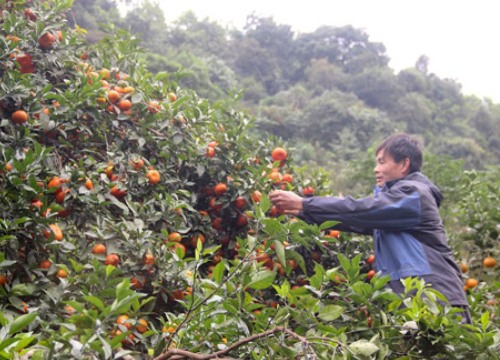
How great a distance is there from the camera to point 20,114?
1.99 m

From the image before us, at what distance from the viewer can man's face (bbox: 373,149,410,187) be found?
214 cm

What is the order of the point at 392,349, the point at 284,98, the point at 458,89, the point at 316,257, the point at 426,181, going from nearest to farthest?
the point at 392,349 < the point at 426,181 < the point at 316,257 < the point at 284,98 < the point at 458,89

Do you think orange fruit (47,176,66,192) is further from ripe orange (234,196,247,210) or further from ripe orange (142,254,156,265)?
→ ripe orange (234,196,247,210)

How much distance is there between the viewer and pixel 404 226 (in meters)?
1.89

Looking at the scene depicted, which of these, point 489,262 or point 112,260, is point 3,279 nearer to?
point 112,260

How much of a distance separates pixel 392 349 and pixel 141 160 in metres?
1.35

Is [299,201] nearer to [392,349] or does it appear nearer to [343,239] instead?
[343,239]

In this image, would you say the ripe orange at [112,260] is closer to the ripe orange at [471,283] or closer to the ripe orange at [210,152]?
the ripe orange at [210,152]

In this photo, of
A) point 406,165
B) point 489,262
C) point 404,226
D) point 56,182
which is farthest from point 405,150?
point 56,182

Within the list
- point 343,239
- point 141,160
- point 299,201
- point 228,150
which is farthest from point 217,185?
point 343,239

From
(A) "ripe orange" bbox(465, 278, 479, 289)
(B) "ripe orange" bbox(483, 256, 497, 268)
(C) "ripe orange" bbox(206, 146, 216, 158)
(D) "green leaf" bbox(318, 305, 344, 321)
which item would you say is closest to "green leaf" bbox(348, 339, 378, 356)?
(D) "green leaf" bbox(318, 305, 344, 321)

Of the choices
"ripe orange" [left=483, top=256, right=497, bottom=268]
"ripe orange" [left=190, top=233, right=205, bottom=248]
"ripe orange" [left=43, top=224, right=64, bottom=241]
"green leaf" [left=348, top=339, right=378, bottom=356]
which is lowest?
"ripe orange" [left=483, top=256, right=497, bottom=268]

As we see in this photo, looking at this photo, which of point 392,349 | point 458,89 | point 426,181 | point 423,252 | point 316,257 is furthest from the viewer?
point 458,89

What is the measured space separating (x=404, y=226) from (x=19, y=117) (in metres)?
1.50
